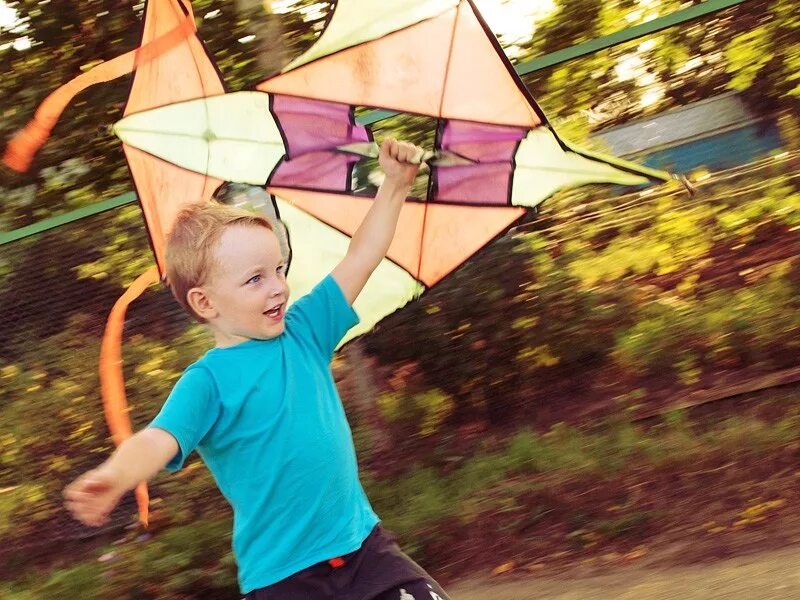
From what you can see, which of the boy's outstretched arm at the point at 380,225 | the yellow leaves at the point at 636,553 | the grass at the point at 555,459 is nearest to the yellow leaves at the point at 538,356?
the grass at the point at 555,459

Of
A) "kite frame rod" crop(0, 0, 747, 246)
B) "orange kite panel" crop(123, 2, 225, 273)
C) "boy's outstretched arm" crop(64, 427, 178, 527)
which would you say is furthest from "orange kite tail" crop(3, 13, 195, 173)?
"boy's outstretched arm" crop(64, 427, 178, 527)

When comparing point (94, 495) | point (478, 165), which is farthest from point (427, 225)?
point (94, 495)

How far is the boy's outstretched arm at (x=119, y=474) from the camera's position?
1842mm

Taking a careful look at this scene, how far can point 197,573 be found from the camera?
3568mm

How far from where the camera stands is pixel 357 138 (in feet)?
11.2

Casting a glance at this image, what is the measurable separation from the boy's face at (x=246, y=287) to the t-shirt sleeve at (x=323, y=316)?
0.51 feet

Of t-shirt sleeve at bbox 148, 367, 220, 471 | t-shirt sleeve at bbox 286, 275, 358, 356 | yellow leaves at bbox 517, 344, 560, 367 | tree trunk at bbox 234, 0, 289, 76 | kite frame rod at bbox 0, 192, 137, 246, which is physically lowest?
yellow leaves at bbox 517, 344, 560, 367

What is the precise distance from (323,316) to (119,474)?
2.34ft

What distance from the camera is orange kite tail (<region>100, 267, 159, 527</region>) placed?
376 cm

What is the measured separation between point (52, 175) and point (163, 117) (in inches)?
29.7

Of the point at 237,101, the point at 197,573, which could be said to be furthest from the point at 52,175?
the point at 197,573

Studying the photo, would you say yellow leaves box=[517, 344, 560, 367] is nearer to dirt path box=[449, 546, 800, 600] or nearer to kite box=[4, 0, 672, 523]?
kite box=[4, 0, 672, 523]

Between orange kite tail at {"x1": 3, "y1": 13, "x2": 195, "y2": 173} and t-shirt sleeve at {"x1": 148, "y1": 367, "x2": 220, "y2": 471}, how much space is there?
183 centimetres

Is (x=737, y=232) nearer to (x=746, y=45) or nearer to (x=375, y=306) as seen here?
(x=746, y=45)
